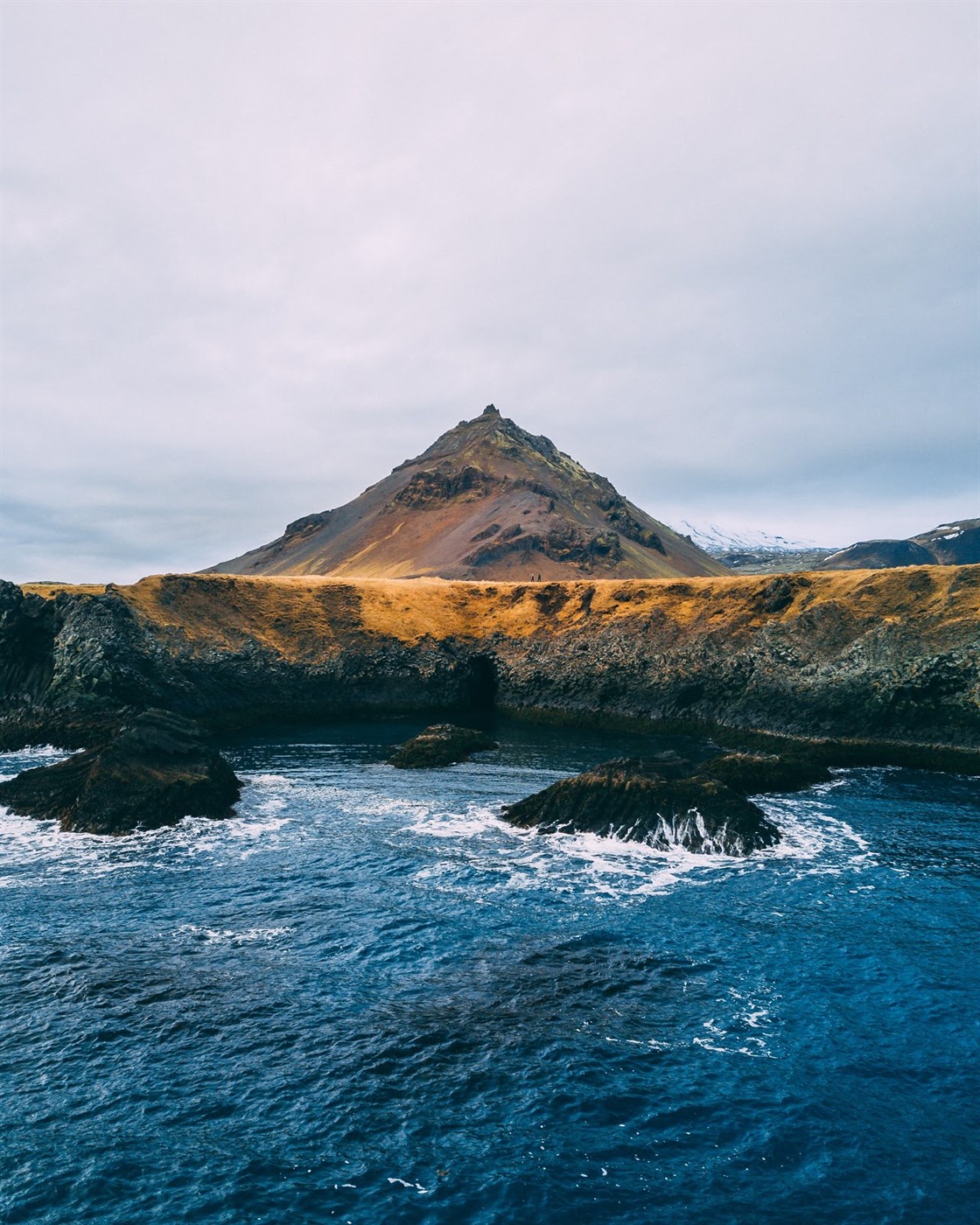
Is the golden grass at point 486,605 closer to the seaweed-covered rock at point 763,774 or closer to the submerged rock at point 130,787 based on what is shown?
the seaweed-covered rock at point 763,774

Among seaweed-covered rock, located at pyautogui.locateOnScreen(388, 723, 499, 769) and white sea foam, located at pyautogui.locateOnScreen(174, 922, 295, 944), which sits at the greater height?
seaweed-covered rock, located at pyautogui.locateOnScreen(388, 723, 499, 769)

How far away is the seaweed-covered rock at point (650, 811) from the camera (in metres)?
39.6

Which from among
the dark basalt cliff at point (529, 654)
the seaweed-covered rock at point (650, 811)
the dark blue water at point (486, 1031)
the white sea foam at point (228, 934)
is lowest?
the dark blue water at point (486, 1031)

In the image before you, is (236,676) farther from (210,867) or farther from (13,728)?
(210,867)

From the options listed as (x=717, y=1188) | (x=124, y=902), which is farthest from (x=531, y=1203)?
(x=124, y=902)

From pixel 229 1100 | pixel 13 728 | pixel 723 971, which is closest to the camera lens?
pixel 229 1100

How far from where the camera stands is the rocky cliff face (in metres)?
67.4

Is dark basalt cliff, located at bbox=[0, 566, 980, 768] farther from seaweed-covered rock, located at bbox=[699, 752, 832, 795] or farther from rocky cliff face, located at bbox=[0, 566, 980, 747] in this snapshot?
seaweed-covered rock, located at bbox=[699, 752, 832, 795]

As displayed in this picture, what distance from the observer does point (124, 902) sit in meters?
32.1

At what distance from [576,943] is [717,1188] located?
12300 millimetres

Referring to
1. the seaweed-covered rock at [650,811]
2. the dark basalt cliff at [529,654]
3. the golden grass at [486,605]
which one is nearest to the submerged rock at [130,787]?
the seaweed-covered rock at [650,811]

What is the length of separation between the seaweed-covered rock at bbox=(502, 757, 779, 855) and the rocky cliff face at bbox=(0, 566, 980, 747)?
97.2ft

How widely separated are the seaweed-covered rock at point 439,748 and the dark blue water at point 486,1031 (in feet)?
66.7

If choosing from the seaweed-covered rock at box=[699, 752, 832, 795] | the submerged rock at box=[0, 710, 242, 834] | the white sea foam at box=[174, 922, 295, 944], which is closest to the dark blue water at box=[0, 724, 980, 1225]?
the white sea foam at box=[174, 922, 295, 944]
